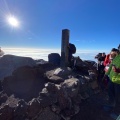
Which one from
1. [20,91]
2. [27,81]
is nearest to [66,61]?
[27,81]

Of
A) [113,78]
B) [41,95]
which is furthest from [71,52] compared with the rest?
[41,95]

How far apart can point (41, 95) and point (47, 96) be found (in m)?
0.23

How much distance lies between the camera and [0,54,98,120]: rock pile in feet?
17.7

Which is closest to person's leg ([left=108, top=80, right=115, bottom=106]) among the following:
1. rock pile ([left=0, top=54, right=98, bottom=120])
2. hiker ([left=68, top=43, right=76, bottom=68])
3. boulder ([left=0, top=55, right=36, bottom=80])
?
rock pile ([left=0, top=54, right=98, bottom=120])

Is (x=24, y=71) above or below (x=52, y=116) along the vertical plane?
above

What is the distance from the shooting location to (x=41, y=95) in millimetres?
6047

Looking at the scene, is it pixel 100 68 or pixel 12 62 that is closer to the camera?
pixel 12 62

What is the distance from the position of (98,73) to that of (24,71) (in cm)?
449

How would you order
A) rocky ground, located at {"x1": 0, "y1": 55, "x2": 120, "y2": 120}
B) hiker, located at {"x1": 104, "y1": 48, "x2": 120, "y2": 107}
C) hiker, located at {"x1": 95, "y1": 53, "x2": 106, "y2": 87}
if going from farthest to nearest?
hiker, located at {"x1": 95, "y1": 53, "x2": 106, "y2": 87} < hiker, located at {"x1": 104, "y1": 48, "x2": 120, "y2": 107} < rocky ground, located at {"x1": 0, "y1": 55, "x2": 120, "y2": 120}

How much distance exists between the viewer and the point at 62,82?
759cm

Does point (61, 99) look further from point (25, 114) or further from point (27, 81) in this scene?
point (27, 81)

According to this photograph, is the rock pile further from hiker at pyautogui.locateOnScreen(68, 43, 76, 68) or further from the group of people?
hiker at pyautogui.locateOnScreen(68, 43, 76, 68)

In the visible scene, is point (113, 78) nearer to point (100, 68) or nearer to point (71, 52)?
point (100, 68)

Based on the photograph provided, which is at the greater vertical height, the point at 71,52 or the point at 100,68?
the point at 71,52
